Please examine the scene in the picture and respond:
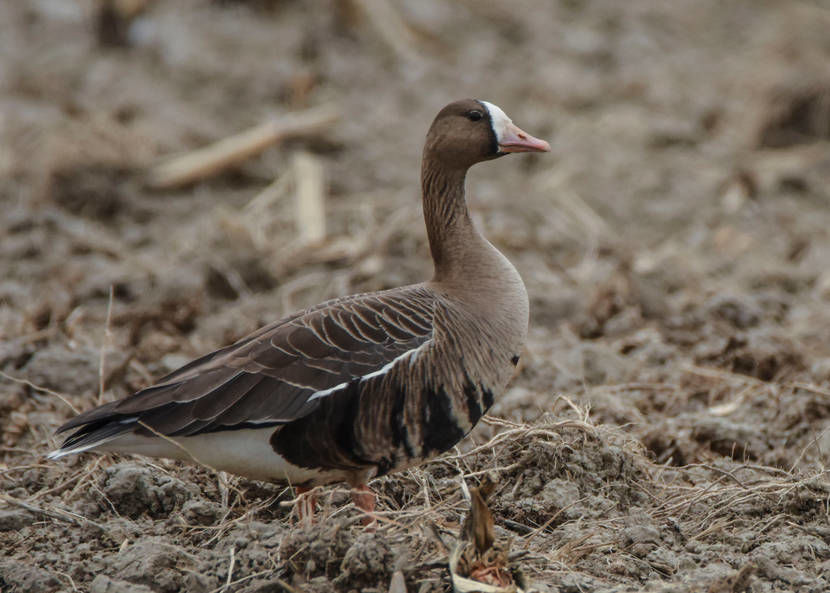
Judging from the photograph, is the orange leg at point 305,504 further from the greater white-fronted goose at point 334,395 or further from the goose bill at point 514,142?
the goose bill at point 514,142

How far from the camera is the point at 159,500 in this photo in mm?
5188

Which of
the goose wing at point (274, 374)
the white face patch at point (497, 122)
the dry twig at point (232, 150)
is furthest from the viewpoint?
the dry twig at point (232, 150)

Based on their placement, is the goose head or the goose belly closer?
the goose belly

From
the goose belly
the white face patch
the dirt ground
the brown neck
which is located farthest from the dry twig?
the goose belly

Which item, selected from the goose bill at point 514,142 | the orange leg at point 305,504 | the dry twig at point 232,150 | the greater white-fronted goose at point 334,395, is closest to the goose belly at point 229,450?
the greater white-fronted goose at point 334,395

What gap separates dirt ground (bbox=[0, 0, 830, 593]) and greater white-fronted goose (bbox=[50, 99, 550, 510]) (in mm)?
285

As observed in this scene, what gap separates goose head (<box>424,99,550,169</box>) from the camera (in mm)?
5414

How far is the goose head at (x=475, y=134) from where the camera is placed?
541 centimetres

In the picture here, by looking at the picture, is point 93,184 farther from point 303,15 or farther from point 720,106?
point 720,106

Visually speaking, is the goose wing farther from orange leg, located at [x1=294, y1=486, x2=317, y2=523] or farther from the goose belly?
orange leg, located at [x1=294, y1=486, x2=317, y2=523]

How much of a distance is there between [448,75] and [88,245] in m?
6.02

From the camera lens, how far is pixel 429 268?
920 centimetres

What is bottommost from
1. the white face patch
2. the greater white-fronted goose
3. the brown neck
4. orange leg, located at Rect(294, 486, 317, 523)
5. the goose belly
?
orange leg, located at Rect(294, 486, 317, 523)

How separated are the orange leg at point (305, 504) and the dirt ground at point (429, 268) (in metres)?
0.07
